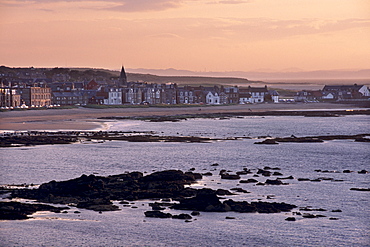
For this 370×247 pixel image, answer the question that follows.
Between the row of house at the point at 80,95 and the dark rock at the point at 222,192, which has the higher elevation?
the row of house at the point at 80,95

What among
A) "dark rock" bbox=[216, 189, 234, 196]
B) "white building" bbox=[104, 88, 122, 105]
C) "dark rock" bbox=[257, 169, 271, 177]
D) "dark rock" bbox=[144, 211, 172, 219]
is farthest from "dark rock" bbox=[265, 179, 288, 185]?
"white building" bbox=[104, 88, 122, 105]

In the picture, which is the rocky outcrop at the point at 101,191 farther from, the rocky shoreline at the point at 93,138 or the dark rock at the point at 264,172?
the rocky shoreline at the point at 93,138

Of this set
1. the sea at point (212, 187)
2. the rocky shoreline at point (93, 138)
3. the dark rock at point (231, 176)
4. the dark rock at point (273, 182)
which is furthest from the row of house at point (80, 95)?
the dark rock at point (273, 182)

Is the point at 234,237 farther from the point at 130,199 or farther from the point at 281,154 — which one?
the point at 281,154

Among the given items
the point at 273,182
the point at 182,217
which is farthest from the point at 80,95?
the point at 182,217

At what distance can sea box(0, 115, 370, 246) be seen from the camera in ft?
88.1

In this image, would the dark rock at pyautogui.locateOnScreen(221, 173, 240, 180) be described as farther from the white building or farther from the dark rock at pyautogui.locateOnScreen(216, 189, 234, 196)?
the white building

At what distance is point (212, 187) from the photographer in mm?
37688

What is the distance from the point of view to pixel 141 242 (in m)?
26.3

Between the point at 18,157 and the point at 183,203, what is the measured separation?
2515cm

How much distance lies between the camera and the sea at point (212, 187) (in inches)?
1057

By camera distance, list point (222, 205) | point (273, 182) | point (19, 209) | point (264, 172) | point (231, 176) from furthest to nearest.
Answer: point (264, 172), point (231, 176), point (273, 182), point (222, 205), point (19, 209)

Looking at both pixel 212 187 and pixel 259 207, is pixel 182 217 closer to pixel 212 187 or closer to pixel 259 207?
pixel 259 207

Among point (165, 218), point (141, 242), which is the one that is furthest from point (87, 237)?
point (165, 218)
